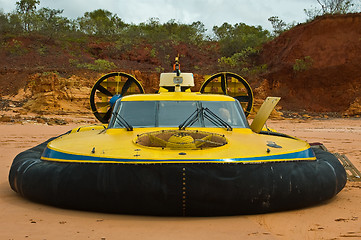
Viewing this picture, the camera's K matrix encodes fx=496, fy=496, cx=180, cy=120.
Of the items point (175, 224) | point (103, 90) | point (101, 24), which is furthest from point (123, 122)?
point (101, 24)

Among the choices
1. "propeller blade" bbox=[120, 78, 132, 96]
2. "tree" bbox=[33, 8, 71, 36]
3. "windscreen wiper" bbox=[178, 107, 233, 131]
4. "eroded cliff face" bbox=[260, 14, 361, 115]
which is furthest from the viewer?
"tree" bbox=[33, 8, 71, 36]

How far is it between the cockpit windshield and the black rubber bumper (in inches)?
60.1

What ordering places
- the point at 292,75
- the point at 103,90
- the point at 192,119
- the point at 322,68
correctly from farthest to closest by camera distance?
the point at 292,75
the point at 322,68
the point at 103,90
the point at 192,119

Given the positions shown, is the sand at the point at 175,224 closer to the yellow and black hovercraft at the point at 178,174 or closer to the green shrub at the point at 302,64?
the yellow and black hovercraft at the point at 178,174

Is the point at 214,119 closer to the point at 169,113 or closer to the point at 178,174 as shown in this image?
the point at 169,113

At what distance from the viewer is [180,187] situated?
13.7 ft

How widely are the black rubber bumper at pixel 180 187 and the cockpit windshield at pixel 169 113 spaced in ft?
5.01

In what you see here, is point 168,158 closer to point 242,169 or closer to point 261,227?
point 242,169

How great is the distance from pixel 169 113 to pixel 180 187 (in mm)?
2022

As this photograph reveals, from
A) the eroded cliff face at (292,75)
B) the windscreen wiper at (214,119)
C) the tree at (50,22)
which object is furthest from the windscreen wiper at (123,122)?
the tree at (50,22)

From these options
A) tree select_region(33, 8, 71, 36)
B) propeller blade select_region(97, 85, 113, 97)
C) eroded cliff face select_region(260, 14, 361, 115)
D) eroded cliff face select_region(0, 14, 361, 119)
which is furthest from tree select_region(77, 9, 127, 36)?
propeller blade select_region(97, 85, 113, 97)

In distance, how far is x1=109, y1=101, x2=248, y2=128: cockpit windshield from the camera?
599 cm

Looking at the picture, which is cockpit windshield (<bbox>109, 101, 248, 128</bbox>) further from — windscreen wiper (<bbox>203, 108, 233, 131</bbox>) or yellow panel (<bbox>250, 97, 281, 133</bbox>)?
yellow panel (<bbox>250, 97, 281, 133</bbox>)

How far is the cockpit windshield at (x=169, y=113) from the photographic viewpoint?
19.6ft
